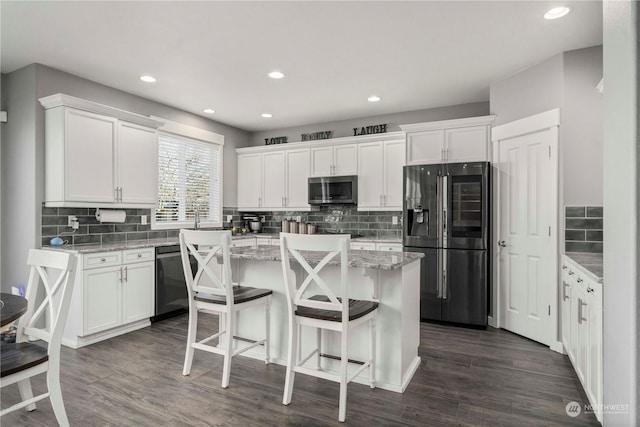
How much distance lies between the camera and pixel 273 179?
19.5 ft

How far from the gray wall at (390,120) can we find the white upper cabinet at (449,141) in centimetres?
63

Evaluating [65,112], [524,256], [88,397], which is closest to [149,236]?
[65,112]

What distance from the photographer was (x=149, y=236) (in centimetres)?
467

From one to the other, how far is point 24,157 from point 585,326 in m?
5.08

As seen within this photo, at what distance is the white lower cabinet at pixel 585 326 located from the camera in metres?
1.99

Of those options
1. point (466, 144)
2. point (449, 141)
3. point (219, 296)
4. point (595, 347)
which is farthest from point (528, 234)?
point (219, 296)

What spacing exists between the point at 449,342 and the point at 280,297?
1.79m

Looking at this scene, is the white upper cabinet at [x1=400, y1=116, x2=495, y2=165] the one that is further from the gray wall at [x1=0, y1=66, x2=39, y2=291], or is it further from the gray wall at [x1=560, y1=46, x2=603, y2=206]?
the gray wall at [x1=0, y1=66, x2=39, y2=291]

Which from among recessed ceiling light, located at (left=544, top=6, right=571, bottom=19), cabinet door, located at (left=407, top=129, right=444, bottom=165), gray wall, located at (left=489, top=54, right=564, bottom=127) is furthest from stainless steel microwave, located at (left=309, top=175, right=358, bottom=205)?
recessed ceiling light, located at (left=544, top=6, right=571, bottom=19)

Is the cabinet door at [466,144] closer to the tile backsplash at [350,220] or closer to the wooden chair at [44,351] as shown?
the tile backsplash at [350,220]

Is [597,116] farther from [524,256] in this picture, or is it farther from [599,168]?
[524,256]

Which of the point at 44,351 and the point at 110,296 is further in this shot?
the point at 110,296

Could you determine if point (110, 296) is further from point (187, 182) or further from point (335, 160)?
point (335, 160)

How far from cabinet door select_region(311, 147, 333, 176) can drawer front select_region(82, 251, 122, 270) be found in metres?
2.97
